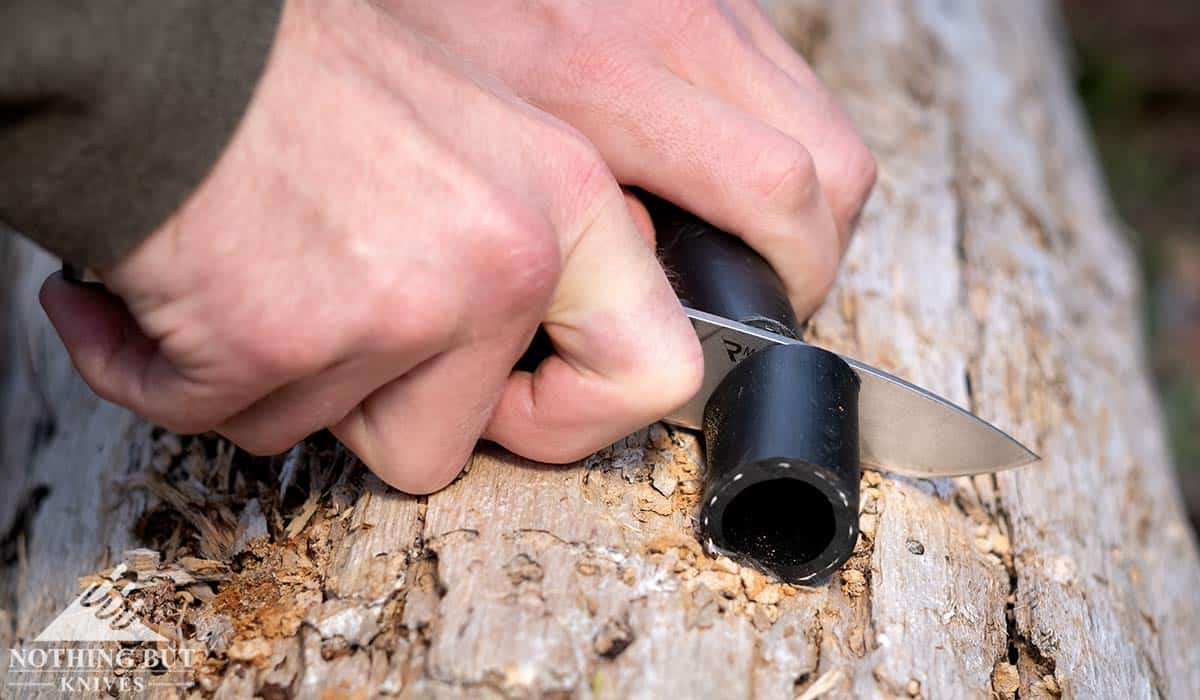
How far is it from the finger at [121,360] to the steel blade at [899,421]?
0.74m

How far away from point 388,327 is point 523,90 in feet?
2.38

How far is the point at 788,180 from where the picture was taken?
6.10 ft

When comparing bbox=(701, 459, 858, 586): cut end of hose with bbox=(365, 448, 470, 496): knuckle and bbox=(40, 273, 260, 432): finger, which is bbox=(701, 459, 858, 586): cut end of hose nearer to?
bbox=(365, 448, 470, 496): knuckle

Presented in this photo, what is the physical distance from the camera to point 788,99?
2.04 m

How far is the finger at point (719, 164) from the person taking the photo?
1863 millimetres

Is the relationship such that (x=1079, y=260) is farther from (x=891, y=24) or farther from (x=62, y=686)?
(x=62, y=686)

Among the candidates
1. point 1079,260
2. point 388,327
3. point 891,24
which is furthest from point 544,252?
point 891,24

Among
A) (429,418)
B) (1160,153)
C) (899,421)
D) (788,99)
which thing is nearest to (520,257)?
(429,418)

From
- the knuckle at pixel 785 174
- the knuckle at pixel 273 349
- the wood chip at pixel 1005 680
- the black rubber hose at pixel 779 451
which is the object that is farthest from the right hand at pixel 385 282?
the wood chip at pixel 1005 680

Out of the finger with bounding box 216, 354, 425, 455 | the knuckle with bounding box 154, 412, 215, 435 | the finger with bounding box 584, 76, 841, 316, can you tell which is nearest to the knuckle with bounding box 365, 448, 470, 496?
the finger with bounding box 216, 354, 425, 455

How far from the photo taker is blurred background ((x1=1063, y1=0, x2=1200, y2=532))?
538 cm

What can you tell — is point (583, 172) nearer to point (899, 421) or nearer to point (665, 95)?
point (665, 95)

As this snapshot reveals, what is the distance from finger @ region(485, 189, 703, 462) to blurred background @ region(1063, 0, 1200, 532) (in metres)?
4.25

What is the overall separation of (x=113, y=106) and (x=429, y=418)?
0.59 m
